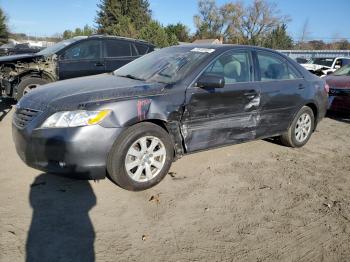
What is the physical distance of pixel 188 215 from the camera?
11.2 feet

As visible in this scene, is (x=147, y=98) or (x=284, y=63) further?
(x=284, y=63)

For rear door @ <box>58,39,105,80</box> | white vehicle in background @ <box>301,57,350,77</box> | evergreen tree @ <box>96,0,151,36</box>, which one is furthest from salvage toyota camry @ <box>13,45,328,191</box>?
evergreen tree @ <box>96,0,151,36</box>

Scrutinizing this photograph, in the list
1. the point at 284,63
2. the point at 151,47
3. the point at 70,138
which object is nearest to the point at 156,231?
the point at 70,138

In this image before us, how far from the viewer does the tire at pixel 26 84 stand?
7693mm

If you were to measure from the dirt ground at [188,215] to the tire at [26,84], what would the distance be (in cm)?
309

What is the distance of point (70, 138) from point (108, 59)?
5540 millimetres

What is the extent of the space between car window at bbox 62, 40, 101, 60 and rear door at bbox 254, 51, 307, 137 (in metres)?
4.75

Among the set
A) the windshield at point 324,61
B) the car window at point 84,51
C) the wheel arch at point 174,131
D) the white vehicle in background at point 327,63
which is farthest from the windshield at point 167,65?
the windshield at point 324,61

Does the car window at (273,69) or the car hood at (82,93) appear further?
the car window at (273,69)

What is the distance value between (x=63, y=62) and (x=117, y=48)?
1427 millimetres

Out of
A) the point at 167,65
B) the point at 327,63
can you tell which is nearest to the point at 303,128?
the point at 167,65

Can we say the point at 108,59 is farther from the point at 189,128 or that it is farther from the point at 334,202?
the point at 334,202

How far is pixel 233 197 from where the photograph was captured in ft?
12.7

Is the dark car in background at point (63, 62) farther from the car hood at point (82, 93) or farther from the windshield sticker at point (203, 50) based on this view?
the windshield sticker at point (203, 50)
